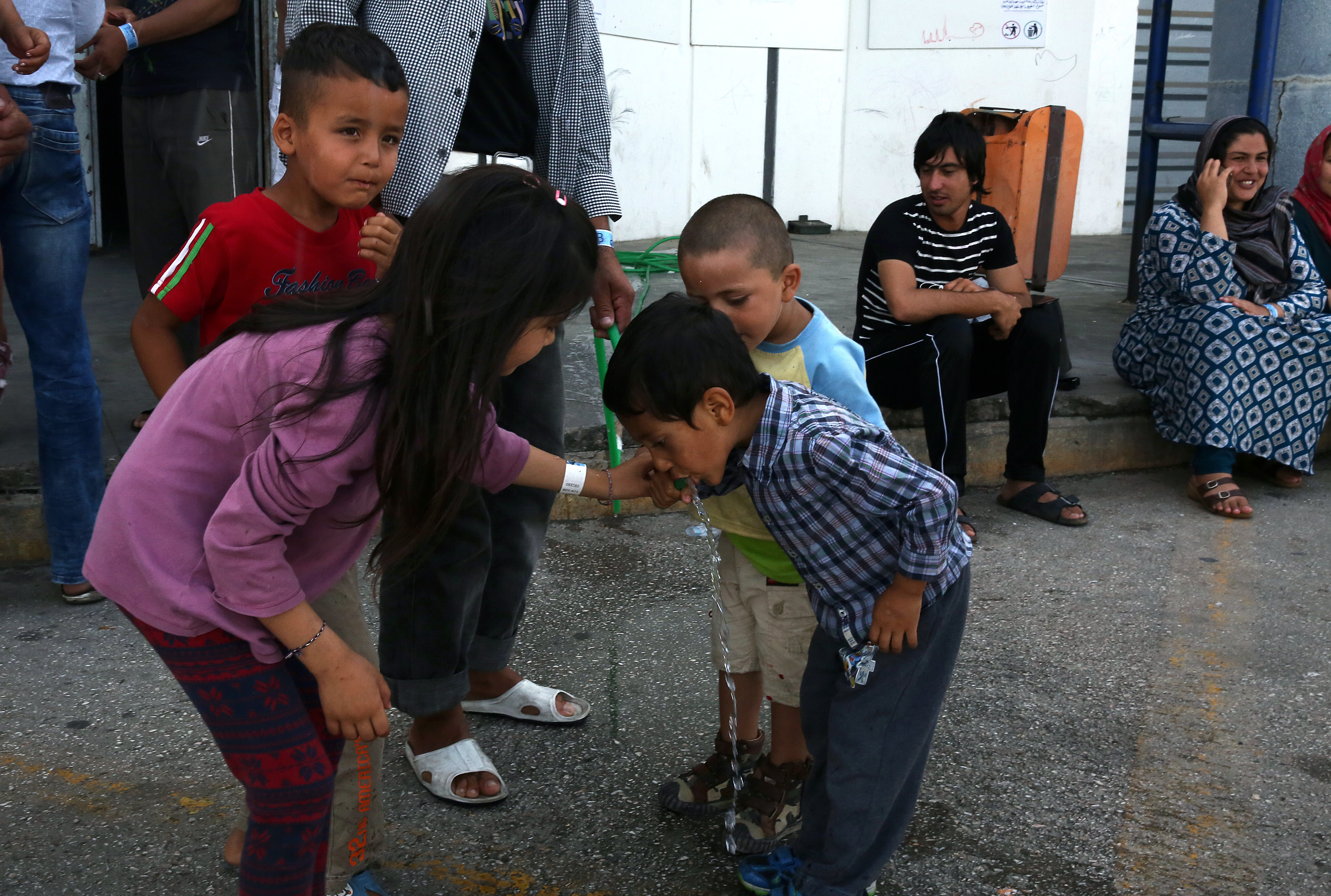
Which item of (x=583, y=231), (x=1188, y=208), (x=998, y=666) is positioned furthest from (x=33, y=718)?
(x=1188, y=208)

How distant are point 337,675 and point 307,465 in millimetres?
283

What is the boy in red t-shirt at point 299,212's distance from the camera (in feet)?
6.24

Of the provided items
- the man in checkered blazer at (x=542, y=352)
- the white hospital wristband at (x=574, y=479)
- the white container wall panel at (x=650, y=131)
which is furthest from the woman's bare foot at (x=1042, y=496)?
the white container wall panel at (x=650, y=131)

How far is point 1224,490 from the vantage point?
403 centimetres

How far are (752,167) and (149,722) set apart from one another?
280 inches

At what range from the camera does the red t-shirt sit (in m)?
1.89

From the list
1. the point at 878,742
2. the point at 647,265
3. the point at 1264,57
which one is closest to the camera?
the point at 878,742

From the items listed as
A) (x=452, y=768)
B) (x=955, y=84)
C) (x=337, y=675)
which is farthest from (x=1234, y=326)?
(x=955, y=84)

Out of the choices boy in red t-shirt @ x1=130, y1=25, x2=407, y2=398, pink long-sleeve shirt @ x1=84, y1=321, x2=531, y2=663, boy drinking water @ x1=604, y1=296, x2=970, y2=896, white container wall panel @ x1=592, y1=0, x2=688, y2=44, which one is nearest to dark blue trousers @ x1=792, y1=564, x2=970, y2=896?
boy drinking water @ x1=604, y1=296, x2=970, y2=896

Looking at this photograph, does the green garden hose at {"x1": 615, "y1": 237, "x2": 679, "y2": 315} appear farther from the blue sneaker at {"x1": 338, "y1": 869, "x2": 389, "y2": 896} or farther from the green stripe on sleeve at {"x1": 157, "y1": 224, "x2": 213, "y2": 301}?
the blue sneaker at {"x1": 338, "y1": 869, "x2": 389, "y2": 896}

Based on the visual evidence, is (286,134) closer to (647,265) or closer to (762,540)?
(762,540)

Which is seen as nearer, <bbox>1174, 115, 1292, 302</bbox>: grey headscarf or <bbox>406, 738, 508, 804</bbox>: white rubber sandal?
<bbox>406, 738, 508, 804</bbox>: white rubber sandal

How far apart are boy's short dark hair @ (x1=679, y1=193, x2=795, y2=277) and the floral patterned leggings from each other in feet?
3.28

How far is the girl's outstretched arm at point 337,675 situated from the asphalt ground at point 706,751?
0.63 metres
